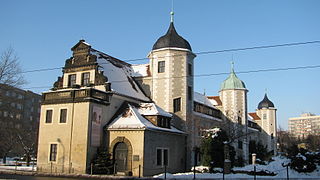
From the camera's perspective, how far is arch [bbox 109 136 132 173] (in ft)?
106

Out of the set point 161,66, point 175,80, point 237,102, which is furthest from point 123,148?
point 237,102

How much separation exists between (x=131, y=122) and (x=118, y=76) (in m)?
7.70

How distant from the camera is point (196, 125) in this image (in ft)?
138

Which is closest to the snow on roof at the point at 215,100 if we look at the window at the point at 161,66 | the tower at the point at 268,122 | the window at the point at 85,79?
the window at the point at 161,66

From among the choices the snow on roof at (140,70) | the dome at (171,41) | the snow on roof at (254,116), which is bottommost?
the snow on roof at (254,116)

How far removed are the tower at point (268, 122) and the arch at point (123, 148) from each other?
52051 millimetres

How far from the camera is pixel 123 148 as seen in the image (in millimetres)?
32938

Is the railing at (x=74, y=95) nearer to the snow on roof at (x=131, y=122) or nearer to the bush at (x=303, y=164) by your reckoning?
the snow on roof at (x=131, y=122)

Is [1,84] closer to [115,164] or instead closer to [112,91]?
[112,91]

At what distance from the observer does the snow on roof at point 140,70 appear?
42.4 m

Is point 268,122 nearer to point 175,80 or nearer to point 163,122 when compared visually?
point 175,80

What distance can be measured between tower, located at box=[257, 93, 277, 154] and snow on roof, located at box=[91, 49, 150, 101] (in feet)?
150

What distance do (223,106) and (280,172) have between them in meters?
27.0

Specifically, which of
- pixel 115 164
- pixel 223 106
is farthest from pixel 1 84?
pixel 223 106
